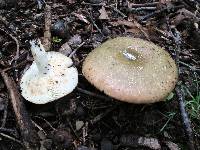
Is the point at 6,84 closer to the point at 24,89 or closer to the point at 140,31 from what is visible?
the point at 24,89

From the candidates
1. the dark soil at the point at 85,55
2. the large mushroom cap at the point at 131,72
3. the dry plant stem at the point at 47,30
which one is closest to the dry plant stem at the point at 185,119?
the dark soil at the point at 85,55

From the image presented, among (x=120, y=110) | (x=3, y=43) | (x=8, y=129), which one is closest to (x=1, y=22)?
(x=3, y=43)

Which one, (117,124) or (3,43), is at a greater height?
(3,43)

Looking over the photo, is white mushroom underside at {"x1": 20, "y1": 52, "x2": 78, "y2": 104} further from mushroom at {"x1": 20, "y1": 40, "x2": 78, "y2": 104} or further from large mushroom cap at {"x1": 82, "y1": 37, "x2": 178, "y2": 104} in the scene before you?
large mushroom cap at {"x1": 82, "y1": 37, "x2": 178, "y2": 104}

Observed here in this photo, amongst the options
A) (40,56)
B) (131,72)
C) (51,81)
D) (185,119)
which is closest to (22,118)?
(51,81)

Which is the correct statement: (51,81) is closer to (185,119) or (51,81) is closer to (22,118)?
(22,118)
